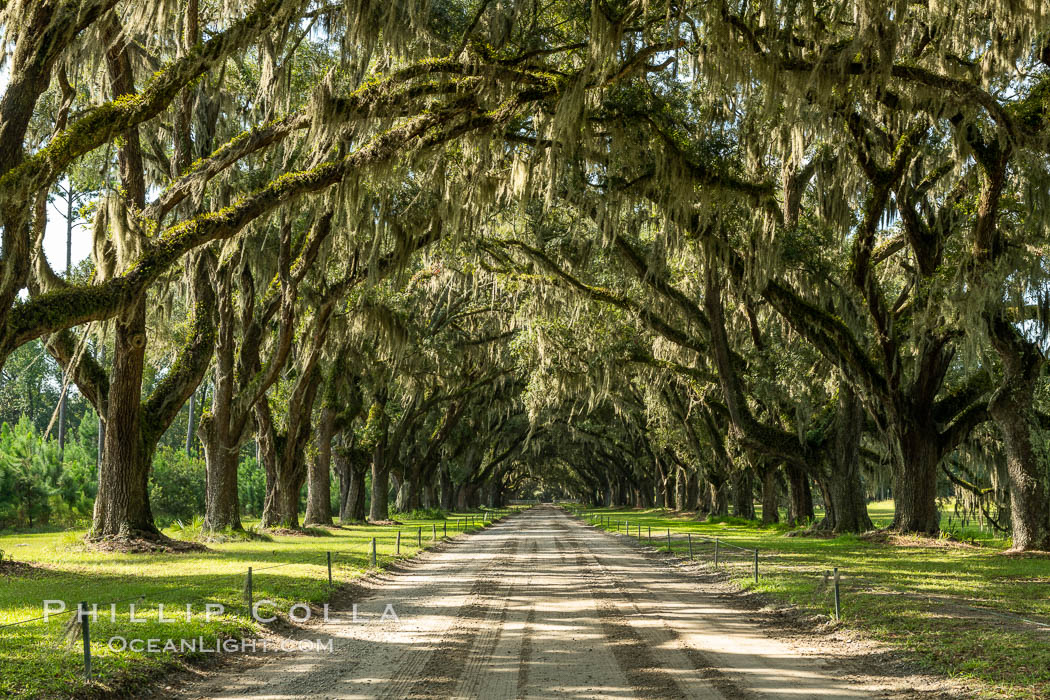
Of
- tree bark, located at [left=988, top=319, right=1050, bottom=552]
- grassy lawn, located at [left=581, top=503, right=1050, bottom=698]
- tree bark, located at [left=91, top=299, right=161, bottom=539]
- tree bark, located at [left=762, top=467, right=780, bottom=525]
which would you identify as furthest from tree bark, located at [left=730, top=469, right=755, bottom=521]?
tree bark, located at [left=91, top=299, right=161, bottom=539]

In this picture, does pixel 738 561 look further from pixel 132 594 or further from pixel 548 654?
pixel 132 594

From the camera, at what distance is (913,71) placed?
432 inches

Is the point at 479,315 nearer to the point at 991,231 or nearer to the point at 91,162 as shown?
the point at 91,162

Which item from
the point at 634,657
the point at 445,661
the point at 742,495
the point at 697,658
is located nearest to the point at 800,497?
the point at 742,495

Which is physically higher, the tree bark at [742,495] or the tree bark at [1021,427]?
the tree bark at [1021,427]

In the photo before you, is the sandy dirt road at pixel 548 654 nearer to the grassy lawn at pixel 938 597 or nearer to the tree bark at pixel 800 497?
the grassy lawn at pixel 938 597

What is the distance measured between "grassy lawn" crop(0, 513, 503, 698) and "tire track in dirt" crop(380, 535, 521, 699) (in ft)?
5.29

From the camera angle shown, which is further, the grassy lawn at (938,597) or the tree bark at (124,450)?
the tree bark at (124,450)

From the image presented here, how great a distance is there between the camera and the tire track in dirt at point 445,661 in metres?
6.45

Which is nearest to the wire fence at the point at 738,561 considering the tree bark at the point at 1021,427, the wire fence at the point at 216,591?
the tree bark at the point at 1021,427

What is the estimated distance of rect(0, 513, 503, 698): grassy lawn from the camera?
659 cm

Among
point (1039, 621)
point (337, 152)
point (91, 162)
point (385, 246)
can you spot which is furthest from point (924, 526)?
point (91, 162)

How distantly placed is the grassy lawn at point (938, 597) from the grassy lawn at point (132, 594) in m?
6.42

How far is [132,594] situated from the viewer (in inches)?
413
